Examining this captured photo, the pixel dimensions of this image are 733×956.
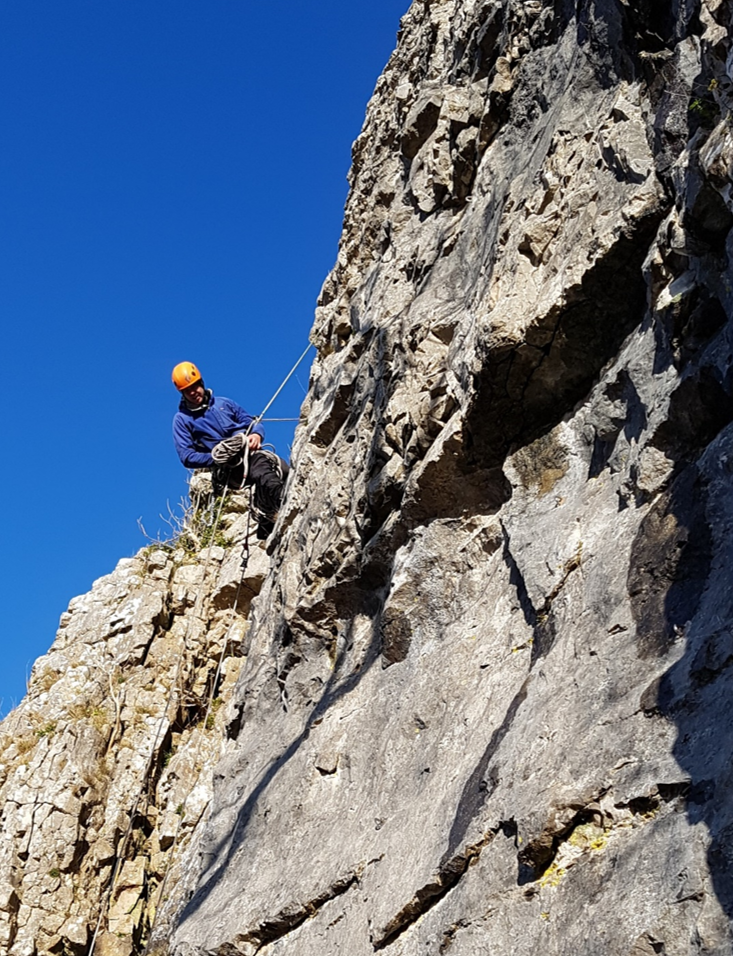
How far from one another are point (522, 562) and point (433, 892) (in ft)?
5.71

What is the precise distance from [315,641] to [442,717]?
223 cm

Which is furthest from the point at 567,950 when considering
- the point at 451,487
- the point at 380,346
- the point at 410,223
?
the point at 410,223

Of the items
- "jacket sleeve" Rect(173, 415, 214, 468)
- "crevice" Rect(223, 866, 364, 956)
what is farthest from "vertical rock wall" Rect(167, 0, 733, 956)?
"jacket sleeve" Rect(173, 415, 214, 468)

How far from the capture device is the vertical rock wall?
3.62 meters

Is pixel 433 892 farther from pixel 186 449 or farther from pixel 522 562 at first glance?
pixel 186 449

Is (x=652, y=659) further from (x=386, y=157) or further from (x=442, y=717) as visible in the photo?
(x=386, y=157)

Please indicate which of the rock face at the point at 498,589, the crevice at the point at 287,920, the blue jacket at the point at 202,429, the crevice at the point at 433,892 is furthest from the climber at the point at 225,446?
the crevice at the point at 433,892

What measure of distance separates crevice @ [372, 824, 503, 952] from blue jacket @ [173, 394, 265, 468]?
7.13m

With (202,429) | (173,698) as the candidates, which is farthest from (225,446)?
(173,698)

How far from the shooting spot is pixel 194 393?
430 inches

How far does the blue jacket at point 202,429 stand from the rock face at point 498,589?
74.6 inches

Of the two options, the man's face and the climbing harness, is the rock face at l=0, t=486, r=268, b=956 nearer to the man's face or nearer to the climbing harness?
the climbing harness

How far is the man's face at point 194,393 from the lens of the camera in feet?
35.7

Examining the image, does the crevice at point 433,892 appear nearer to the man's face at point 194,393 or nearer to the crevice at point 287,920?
the crevice at point 287,920
